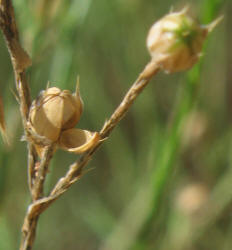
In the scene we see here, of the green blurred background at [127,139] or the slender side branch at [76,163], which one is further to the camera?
the green blurred background at [127,139]

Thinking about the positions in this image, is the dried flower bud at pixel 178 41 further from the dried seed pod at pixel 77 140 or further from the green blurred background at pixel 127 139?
the green blurred background at pixel 127 139

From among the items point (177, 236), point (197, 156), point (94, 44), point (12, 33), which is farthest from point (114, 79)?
point (12, 33)

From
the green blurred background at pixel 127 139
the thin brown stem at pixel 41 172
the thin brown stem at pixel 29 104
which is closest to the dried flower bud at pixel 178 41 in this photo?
the thin brown stem at pixel 29 104

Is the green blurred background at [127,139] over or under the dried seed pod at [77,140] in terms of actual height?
under

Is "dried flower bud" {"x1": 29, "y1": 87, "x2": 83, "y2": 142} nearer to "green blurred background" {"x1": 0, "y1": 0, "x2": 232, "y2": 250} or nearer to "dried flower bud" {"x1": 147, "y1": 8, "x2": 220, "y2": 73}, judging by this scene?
"dried flower bud" {"x1": 147, "y1": 8, "x2": 220, "y2": 73}

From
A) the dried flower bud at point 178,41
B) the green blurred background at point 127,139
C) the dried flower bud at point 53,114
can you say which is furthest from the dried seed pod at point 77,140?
the green blurred background at point 127,139

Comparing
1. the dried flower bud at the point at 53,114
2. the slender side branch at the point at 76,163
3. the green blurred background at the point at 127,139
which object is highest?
the dried flower bud at the point at 53,114
